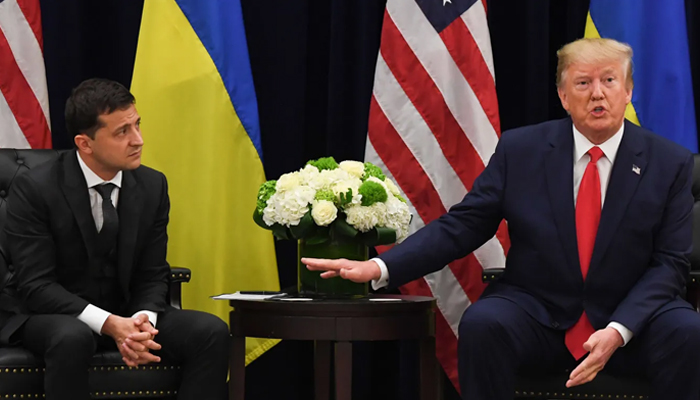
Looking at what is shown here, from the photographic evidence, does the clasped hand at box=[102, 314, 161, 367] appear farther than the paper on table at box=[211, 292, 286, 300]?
No

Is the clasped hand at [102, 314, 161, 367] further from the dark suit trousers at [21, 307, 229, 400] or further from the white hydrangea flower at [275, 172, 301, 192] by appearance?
the white hydrangea flower at [275, 172, 301, 192]

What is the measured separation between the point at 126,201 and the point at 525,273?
1.37 meters

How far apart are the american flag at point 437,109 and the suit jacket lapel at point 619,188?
2.67 feet

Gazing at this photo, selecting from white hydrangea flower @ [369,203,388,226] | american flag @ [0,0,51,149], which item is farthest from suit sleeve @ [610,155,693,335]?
american flag @ [0,0,51,149]

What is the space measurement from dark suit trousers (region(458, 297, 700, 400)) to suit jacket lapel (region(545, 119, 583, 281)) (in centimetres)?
30

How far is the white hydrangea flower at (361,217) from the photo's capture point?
323 cm

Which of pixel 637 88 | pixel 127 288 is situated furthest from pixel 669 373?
pixel 127 288

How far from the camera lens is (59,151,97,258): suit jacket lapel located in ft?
10.7

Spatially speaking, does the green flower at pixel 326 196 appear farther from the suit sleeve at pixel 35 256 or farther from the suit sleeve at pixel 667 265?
the suit sleeve at pixel 667 265

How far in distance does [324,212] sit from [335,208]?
5 cm

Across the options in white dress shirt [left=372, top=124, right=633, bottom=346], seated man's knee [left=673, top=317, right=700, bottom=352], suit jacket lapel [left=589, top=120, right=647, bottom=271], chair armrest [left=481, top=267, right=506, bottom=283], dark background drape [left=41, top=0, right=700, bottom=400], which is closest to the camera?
seated man's knee [left=673, top=317, right=700, bottom=352]

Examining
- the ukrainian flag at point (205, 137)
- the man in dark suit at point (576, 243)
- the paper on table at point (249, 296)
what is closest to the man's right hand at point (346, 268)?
the man in dark suit at point (576, 243)

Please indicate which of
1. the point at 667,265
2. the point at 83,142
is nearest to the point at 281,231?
the point at 83,142

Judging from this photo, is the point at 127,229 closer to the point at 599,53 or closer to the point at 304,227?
the point at 304,227
